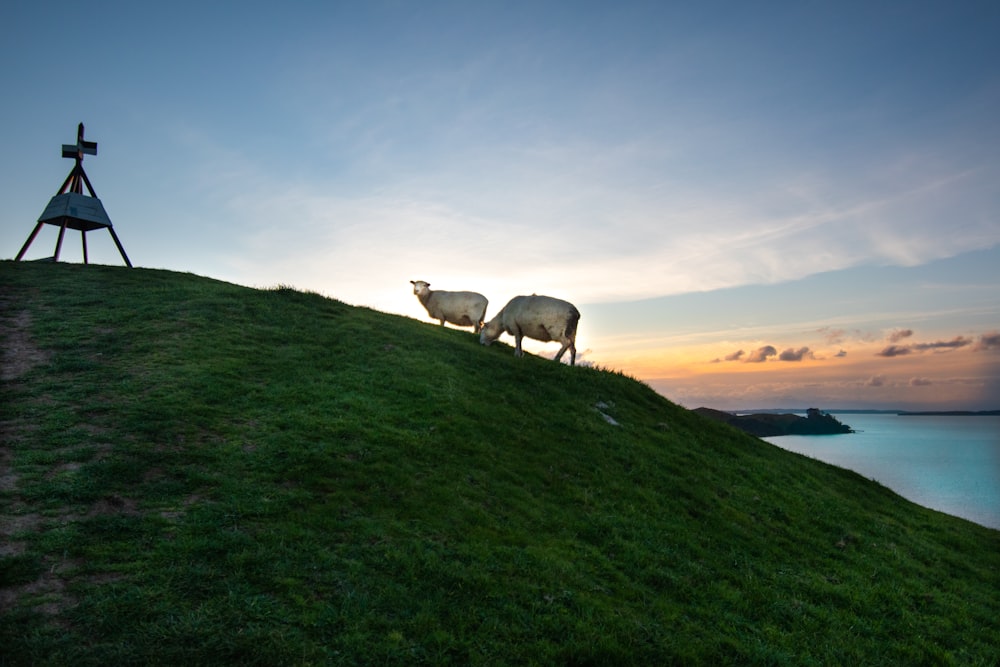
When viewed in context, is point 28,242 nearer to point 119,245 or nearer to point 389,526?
point 119,245

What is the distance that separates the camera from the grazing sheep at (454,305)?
3275 cm

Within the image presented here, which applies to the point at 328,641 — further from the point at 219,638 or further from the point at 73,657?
the point at 73,657

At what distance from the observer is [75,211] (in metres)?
34.1

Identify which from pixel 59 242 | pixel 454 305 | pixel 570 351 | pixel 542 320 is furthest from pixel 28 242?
pixel 570 351

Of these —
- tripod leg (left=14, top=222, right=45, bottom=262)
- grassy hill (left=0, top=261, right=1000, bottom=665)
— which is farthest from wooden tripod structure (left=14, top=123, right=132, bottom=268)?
grassy hill (left=0, top=261, right=1000, bottom=665)

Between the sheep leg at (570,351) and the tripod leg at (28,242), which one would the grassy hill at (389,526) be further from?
the tripod leg at (28,242)

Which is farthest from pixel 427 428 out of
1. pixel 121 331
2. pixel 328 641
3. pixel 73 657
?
pixel 121 331

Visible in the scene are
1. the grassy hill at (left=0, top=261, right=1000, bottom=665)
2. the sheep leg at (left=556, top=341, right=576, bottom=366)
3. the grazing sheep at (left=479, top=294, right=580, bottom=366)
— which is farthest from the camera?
the sheep leg at (left=556, top=341, right=576, bottom=366)

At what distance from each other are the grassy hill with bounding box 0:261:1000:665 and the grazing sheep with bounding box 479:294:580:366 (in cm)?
307

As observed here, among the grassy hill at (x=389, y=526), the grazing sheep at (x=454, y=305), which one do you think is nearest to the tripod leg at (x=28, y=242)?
the grassy hill at (x=389, y=526)

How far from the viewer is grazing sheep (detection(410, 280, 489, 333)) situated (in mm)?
32750

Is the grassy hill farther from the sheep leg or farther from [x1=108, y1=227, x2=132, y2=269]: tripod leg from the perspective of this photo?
[x1=108, y1=227, x2=132, y2=269]: tripod leg

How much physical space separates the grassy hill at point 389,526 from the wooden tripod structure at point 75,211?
44.1 feet

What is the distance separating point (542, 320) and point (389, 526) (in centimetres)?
1618
